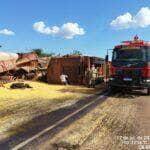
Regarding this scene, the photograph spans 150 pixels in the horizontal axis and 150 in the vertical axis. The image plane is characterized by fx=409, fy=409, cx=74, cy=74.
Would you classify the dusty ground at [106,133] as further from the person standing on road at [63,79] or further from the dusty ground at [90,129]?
the person standing on road at [63,79]

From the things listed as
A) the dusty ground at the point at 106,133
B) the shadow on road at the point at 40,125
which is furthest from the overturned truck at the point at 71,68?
the dusty ground at the point at 106,133

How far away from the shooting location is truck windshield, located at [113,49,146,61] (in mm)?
22875

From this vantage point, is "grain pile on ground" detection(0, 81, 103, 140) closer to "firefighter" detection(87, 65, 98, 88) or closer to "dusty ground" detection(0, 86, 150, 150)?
"dusty ground" detection(0, 86, 150, 150)

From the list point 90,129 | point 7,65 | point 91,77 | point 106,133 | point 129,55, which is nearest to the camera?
point 106,133

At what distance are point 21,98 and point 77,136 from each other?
31.0ft

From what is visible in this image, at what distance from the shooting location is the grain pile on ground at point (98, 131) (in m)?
9.41

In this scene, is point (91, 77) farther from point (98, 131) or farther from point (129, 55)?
point (98, 131)

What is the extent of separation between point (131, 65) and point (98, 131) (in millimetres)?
12423

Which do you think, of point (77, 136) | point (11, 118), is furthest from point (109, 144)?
point (11, 118)

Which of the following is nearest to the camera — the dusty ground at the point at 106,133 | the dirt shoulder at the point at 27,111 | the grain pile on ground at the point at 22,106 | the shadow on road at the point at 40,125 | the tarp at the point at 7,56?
the dusty ground at the point at 106,133

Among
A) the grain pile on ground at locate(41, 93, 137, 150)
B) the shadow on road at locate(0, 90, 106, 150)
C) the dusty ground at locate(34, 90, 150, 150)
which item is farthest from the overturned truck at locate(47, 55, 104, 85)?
the dusty ground at locate(34, 90, 150, 150)

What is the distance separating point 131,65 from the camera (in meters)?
23.0

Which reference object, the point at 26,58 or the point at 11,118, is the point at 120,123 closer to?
the point at 11,118

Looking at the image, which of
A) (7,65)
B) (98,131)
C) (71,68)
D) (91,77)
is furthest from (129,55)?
(98,131)
